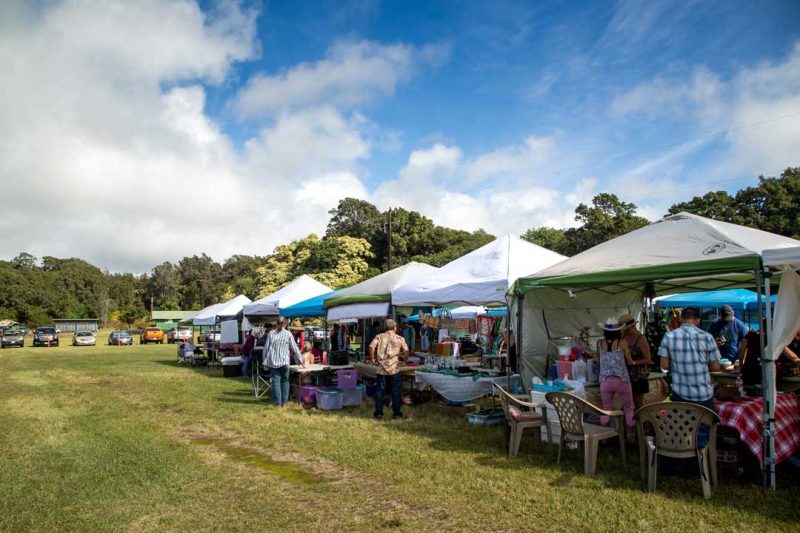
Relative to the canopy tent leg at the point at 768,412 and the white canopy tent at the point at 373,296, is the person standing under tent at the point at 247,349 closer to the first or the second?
the white canopy tent at the point at 373,296

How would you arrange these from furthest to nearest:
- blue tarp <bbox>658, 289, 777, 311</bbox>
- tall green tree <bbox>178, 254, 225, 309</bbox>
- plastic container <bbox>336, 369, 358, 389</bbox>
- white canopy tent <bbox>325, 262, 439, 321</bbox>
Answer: tall green tree <bbox>178, 254, 225, 309</bbox>
blue tarp <bbox>658, 289, 777, 311</bbox>
white canopy tent <bbox>325, 262, 439, 321</bbox>
plastic container <bbox>336, 369, 358, 389</bbox>

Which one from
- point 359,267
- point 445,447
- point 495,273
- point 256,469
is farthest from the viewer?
point 359,267

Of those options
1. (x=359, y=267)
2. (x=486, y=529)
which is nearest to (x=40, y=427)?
(x=486, y=529)

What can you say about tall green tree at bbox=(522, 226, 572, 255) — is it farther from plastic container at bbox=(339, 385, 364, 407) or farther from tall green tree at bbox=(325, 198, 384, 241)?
plastic container at bbox=(339, 385, 364, 407)

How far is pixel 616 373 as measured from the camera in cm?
596

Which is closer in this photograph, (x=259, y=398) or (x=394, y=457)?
(x=394, y=457)

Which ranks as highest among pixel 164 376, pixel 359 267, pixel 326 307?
pixel 359 267

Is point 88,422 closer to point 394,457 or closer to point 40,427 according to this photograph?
point 40,427

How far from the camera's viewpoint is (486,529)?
425cm

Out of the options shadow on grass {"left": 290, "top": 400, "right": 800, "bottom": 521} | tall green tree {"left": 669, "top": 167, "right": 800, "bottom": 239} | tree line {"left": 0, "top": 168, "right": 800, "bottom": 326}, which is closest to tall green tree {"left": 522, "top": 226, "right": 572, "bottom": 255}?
tree line {"left": 0, "top": 168, "right": 800, "bottom": 326}

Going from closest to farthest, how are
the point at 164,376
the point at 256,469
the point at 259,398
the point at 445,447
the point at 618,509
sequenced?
the point at 618,509, the point at 256,469, the point at 445,447, the point at 259,398, the point at 164,376

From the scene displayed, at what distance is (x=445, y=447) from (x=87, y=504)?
3.96 metres

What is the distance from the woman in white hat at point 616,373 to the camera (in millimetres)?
5953

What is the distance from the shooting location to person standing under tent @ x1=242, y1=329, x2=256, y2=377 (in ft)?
48.3
